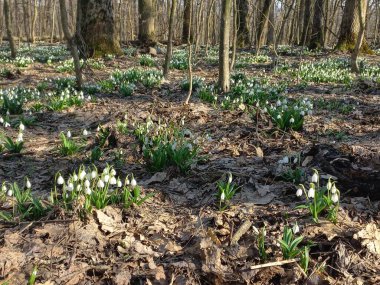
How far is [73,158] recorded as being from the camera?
4.65 m

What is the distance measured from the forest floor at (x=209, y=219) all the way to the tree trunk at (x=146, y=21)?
493 inches

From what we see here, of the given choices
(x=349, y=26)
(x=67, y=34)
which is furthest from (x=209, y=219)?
(x=349, y=26)

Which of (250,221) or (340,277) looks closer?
(340,277)

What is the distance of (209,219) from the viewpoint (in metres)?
3.23

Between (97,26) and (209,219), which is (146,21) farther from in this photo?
(209,219)

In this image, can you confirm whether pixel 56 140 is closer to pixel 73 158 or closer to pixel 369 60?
pixel 73 158

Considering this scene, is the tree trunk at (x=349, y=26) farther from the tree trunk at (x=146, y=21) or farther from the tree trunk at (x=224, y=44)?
the tree trunk at (x=224, y=44)

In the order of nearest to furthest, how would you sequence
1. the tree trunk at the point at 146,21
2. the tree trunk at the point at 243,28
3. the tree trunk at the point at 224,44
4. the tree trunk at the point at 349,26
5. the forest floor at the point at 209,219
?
the forest floor at the point at 209,219, the tree trunk at the point at 224,44, the tree trunk at the point at 349,26, the tree trunk at the point at 146,21, the tree trunk at the point at 243,28

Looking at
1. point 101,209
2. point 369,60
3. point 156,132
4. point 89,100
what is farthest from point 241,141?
point 369,60

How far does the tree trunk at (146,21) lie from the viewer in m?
17.2

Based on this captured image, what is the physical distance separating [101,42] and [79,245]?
12.1 m

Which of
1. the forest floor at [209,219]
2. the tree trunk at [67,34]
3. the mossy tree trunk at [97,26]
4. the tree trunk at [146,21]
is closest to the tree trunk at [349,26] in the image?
the tree trunk at [146,21]

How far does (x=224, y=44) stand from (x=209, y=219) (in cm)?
503

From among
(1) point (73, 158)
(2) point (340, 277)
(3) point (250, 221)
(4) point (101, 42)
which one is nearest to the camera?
(2) point (340, 277)
